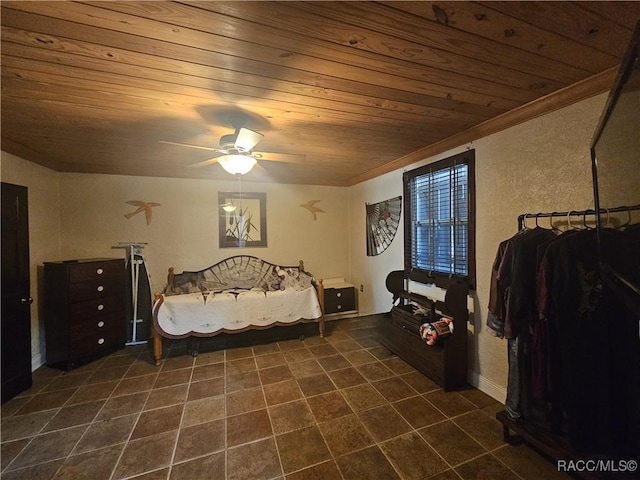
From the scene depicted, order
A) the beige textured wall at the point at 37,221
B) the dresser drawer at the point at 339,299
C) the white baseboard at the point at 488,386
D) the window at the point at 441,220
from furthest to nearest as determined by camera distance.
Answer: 1. the dresser drawer at the point at 339,299
2. the beige textured wall at the point at 37,221
3. the window at the point at 441,220
4. the white baseboard at the point at 488,386

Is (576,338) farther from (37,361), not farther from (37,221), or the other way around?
(37,221)

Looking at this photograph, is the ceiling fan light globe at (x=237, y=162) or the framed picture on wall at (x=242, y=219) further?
the framed picture on wall at (x=242, y=219)

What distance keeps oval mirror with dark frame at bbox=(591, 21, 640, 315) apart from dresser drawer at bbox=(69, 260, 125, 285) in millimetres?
4230

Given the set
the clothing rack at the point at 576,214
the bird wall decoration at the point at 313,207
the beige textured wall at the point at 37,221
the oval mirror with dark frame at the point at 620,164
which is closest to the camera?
the oval mirror with dark frame at the point at 620,164

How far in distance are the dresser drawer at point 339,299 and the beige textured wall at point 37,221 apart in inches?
136

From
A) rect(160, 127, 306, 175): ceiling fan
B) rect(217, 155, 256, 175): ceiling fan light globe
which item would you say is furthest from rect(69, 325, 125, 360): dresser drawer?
rect(217, 155, 256, 175): ceiling fan light globe

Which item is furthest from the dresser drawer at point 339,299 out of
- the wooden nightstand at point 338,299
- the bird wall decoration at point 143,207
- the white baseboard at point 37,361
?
the white baseboard at point 37,361

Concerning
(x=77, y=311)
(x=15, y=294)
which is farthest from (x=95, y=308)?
(x=15, y=294)

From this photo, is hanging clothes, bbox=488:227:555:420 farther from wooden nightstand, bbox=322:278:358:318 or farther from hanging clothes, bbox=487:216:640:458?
wooden nightstand, bbox=322:278:358:318

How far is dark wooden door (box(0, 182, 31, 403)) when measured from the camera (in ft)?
7.29

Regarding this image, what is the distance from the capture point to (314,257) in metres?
4.66

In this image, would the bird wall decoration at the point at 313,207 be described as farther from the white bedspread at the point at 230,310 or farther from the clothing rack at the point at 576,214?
the clothing rack at the point at 576,214

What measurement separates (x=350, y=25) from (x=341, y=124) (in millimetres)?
1063

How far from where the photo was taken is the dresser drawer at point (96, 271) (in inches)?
111
